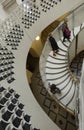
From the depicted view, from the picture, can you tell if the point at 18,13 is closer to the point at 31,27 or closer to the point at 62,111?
the point at 31,27

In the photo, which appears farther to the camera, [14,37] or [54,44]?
[54,44]

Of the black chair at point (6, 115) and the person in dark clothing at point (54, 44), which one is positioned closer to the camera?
the black chair at point (6, 115)

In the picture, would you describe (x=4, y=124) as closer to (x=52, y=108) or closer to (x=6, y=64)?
(x=6, y=64)

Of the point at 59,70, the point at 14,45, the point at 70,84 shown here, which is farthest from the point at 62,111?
the point at 14,45

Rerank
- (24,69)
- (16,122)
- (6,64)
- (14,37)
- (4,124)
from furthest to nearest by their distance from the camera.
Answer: (14,37) < (24,69) < (6,64) < (16,122) < (4,124)

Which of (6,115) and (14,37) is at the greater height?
(14,37)

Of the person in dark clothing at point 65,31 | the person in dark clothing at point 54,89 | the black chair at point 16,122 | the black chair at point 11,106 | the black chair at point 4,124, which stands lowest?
the black chair at point 4,124

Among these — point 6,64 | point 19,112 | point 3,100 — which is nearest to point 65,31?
point 6,64

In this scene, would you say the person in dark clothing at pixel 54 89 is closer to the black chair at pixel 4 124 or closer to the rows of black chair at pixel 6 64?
the rows of black chair at pixel 6 64

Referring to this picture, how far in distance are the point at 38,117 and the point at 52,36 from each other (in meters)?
4.83

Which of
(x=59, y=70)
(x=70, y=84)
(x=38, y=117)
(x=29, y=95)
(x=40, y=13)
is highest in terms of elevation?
(x=40, y=13)

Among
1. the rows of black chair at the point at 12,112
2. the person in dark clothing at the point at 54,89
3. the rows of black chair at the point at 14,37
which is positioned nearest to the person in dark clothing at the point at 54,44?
the rows of black chair at the point at 14,37

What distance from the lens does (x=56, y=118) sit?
848 centimetres

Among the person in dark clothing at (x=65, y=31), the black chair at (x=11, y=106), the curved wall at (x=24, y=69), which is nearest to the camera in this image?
the black chair at (x=11, y=106)
